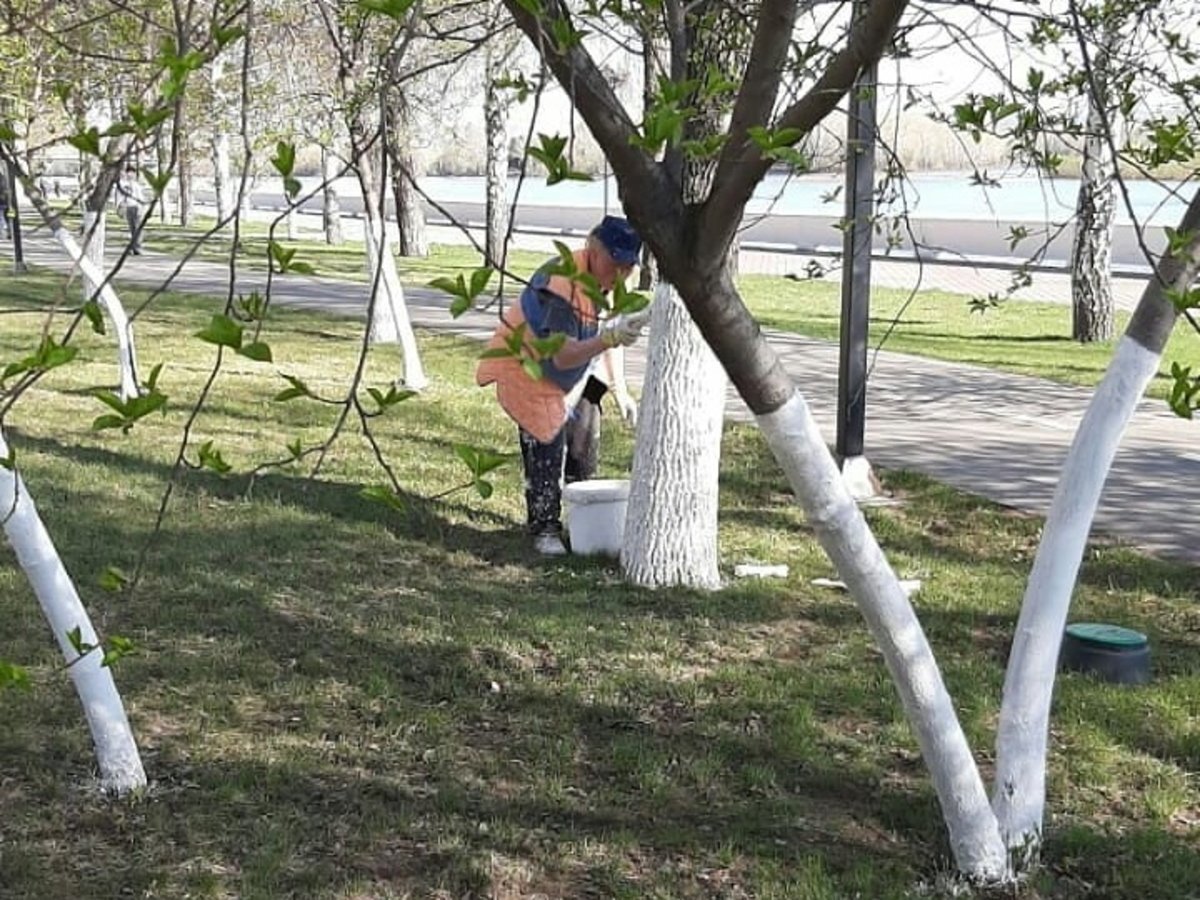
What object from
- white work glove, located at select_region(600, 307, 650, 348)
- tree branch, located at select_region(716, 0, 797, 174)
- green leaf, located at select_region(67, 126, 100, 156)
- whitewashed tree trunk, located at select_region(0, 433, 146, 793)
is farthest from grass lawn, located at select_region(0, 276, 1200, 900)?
white work glove, located at select_region(600, 307, 650, 348)

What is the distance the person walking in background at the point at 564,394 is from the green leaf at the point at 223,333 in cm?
372

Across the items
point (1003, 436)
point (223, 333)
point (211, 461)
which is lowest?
point (1003, 436)

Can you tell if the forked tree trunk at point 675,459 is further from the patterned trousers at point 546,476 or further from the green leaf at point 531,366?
the green leaf at point 531,366

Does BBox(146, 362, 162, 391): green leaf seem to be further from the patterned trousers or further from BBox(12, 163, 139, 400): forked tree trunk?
the patterned trousers

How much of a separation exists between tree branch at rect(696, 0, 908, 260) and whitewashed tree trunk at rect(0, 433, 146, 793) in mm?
2236

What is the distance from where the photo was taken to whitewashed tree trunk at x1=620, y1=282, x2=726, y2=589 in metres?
6.40

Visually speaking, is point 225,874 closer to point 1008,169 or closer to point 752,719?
point 752,719

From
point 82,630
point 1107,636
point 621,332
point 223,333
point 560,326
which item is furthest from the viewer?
point 621,332

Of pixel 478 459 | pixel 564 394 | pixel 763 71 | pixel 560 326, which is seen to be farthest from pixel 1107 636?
pixel 478 459

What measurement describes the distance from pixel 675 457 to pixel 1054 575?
2769 mm

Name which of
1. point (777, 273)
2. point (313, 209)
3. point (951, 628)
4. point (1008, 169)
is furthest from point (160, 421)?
point (313, 209)

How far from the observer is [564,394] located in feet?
23.2

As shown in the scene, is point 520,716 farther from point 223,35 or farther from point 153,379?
point 223,35

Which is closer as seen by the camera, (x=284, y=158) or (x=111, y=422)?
(x=111, y=422)
